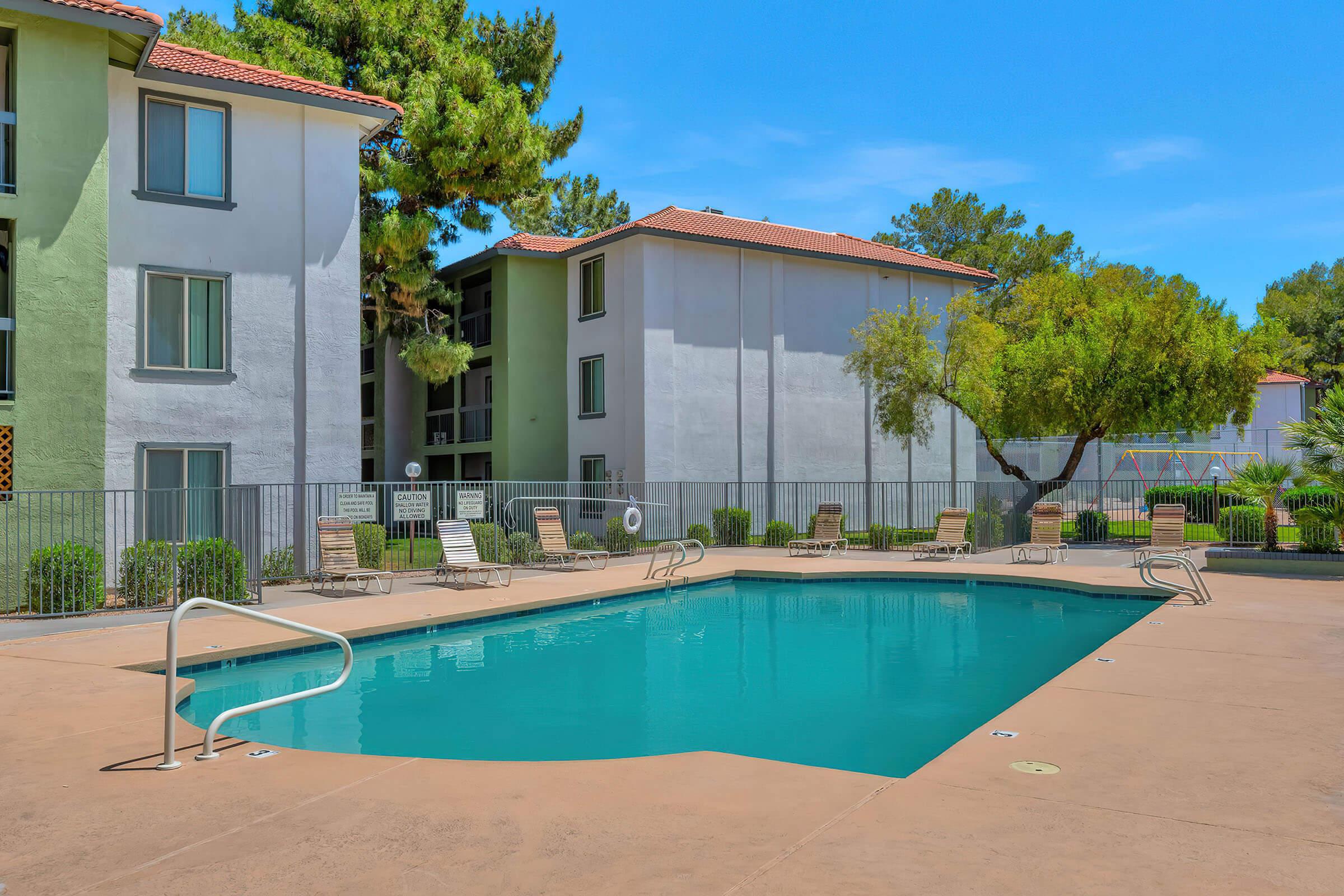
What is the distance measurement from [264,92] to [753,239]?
13814mm

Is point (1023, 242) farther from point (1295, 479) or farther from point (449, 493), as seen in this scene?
point (449, 493)

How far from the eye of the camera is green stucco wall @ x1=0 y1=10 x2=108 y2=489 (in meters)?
13.5

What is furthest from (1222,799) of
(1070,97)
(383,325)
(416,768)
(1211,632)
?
(1070,97)

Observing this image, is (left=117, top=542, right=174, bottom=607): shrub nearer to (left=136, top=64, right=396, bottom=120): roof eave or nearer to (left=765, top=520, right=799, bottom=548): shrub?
(left=136, top=64, right=396, bottom=120): roof eave

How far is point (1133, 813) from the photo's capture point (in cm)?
466

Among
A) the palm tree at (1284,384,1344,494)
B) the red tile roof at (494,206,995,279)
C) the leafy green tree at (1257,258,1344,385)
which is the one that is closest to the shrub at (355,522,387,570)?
the red tile roof at (494,206,995,279)

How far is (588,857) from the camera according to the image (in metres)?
4.12

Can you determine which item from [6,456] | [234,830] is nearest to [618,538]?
[6,456]

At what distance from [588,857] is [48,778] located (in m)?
3.35

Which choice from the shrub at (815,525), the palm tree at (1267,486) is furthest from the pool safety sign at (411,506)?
the palm tree at (1267,486)

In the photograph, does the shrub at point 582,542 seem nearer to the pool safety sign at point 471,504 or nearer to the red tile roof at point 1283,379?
the pool safety sign at point 471,504

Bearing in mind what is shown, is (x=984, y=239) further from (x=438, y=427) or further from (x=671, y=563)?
(x=671, y=563)

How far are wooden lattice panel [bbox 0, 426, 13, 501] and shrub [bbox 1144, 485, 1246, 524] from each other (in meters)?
24.2

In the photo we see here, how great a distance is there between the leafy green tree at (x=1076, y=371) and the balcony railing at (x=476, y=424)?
11285mm
